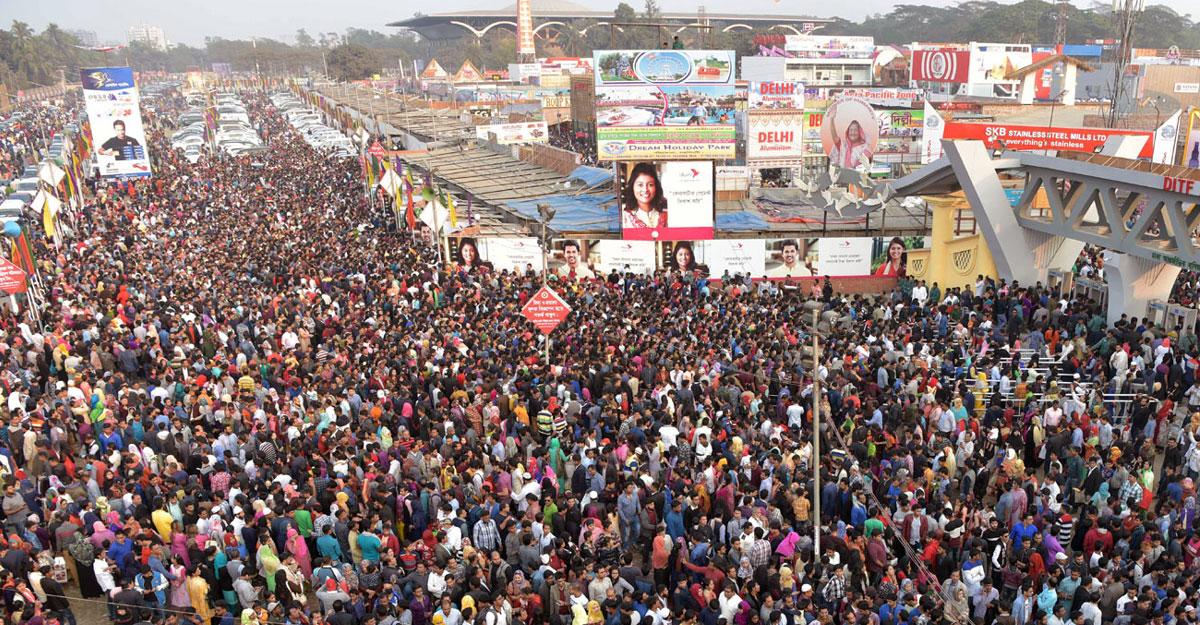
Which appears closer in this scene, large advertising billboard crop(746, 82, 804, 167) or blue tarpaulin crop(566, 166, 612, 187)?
blue tarpaulin crop(566, 166, 612, 187)

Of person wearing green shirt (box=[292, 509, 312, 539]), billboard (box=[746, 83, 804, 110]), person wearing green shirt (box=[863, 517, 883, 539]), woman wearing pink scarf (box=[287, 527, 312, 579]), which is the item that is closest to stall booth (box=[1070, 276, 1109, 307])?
person wearing green shirt (box=[863, 517, 883, 539])

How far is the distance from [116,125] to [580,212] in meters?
20.8

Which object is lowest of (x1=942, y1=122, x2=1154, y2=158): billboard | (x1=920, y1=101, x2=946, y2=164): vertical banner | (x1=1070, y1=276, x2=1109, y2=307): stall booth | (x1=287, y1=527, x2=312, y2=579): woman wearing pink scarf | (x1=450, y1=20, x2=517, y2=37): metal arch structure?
(x1=287, y1=527, x2=312, y2=579): woman wearing pink scarf

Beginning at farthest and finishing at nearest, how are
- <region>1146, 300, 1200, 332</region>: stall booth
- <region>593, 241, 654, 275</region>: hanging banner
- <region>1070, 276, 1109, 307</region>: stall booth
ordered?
1. <region>593, 241, 654, 275</region>: hanging banner
2. <region>1070, 276, 1109, 307</region>: stall booth
3. <region>1146, 300, 1200, 332</region>: stall booth

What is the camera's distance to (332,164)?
44.6 m

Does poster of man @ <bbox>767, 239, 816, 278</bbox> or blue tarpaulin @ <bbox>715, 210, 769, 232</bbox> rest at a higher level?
blue tarpaulin @ <bbox>715, 210, 769, 232</bbox>

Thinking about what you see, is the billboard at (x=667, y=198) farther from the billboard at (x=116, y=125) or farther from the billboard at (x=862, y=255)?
the billboard at (x=116, y=125)

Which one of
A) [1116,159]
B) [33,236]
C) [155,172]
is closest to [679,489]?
[1116,159]

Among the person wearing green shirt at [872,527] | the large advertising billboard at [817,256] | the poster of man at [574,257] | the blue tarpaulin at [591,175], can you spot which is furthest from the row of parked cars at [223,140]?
the person wearing green shirt at [872,527]

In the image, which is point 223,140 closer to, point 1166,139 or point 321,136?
point 321,136

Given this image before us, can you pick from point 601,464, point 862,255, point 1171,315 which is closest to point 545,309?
point 601,464

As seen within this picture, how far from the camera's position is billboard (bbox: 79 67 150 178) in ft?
117

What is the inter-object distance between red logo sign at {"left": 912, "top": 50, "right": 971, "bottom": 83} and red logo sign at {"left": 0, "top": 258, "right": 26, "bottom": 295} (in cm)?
5617

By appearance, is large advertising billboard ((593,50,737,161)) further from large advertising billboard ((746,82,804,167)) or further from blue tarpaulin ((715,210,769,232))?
large advertising billboard ((746,82,804,167))
